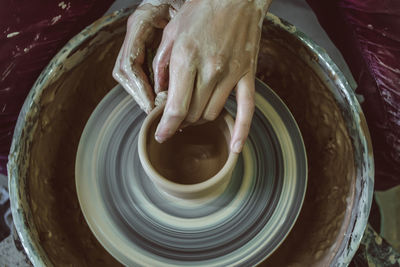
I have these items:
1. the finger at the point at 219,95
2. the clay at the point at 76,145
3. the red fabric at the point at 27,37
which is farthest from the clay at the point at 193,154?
the red fabric at the point at 27,37

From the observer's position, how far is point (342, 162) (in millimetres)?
1296

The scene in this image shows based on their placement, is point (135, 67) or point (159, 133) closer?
point (159, 133)

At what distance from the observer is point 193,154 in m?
1.22

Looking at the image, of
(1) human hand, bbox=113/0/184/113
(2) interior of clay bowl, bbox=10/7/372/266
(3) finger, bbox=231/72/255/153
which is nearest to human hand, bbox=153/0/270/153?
(3) finger, bbox=231/72/255/153

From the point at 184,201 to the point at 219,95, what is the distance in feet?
1.12

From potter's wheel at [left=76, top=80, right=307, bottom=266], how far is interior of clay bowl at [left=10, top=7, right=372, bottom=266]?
0.10m

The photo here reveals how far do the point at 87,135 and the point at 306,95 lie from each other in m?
0.74

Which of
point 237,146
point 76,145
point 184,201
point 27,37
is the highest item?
point 27,37

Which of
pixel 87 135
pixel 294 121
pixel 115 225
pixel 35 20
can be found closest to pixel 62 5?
pixel 35 20

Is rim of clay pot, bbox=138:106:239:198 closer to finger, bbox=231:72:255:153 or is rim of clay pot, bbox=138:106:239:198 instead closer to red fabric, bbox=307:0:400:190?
finger, bbox=231:72:255:153

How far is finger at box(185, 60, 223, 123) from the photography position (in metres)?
0.99

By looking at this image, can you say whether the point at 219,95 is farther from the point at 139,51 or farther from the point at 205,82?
the point at 139,51

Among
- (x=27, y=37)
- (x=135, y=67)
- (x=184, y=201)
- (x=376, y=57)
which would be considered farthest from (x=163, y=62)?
(x=376, y=57)

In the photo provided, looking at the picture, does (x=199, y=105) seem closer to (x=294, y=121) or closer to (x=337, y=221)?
(x=294, y=121)
